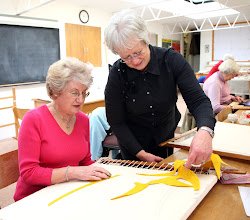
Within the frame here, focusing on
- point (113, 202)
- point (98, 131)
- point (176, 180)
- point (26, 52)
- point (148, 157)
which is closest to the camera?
point (113, 202)

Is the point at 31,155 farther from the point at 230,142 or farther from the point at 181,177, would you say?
the point at 230,142

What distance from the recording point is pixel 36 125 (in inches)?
46.2

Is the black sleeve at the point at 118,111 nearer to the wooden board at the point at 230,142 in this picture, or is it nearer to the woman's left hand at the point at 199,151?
the wooden board at the point at 230,142

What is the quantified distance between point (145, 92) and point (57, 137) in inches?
20.1

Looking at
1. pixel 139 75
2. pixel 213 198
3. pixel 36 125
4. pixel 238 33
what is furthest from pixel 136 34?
pixel 238 33

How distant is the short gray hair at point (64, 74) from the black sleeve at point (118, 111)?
161mm

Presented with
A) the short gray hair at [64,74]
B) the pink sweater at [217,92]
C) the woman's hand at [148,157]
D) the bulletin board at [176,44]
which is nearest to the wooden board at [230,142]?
the woman's hand at [148,157]

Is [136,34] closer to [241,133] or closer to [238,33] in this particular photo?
[241,133]

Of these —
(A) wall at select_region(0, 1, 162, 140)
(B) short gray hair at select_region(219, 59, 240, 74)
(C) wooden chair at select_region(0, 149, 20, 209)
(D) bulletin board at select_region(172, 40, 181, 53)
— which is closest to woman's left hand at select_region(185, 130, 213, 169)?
(C) wooden chair at select_region(0, 149, 20, 209)

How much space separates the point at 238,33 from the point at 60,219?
10675 millimetres

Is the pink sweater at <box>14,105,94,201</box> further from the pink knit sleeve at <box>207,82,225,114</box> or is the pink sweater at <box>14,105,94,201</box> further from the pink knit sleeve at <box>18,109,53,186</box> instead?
the pink knit sleeve at <box>207,82,225,114</box>

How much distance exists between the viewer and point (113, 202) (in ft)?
2.68

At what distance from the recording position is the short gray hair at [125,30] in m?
1.08

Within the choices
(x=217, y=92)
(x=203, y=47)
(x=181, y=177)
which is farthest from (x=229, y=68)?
(x=203, y=47)
